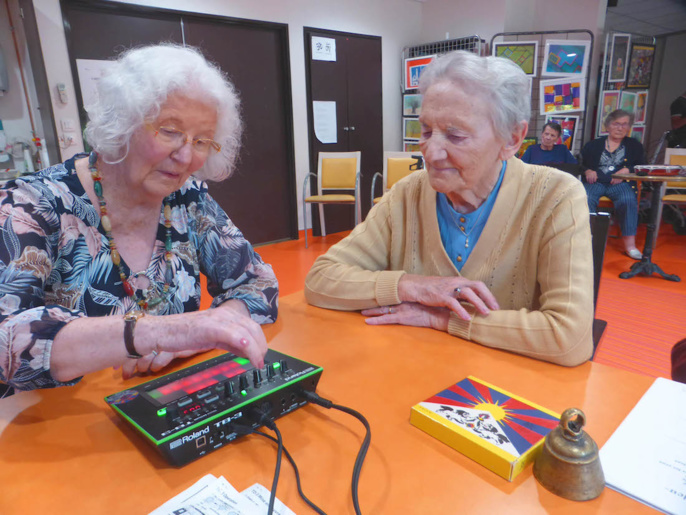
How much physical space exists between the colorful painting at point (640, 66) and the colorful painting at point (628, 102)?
0.15 meters

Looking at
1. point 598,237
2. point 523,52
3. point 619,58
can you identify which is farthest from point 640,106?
point 598,237

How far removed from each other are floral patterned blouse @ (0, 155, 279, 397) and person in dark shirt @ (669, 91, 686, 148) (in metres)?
6.28

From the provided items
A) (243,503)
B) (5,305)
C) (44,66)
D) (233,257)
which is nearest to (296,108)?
(44,66)

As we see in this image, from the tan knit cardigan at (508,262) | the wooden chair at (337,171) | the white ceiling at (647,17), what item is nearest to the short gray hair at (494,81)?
the tan knit cardigan at (508,262)

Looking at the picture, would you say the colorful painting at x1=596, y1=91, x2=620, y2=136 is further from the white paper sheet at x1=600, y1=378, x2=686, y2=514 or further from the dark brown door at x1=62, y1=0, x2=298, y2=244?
the white paper sheet at x1=600, y1=378, x2=686, y2=514

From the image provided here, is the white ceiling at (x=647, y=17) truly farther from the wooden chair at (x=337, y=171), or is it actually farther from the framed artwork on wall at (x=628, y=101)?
the wooden chair at (x=337, y=171)

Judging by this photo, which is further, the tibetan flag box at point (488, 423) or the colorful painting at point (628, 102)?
the colorful painting at point (628, 102)

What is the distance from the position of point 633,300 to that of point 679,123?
148 inches

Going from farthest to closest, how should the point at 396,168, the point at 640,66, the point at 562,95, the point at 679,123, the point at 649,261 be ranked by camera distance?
the point at 679,123 → the point at 640,66 → the point at 562,95 → the point at 396,168 → the point at 649,261

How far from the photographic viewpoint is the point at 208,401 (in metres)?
0.68

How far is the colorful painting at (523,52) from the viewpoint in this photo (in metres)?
4.85

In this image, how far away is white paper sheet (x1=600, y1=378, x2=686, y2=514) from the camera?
56cm

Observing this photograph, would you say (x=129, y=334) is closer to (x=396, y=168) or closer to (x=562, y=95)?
(x=396, y=168)

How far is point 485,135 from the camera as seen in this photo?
44.4 inches
